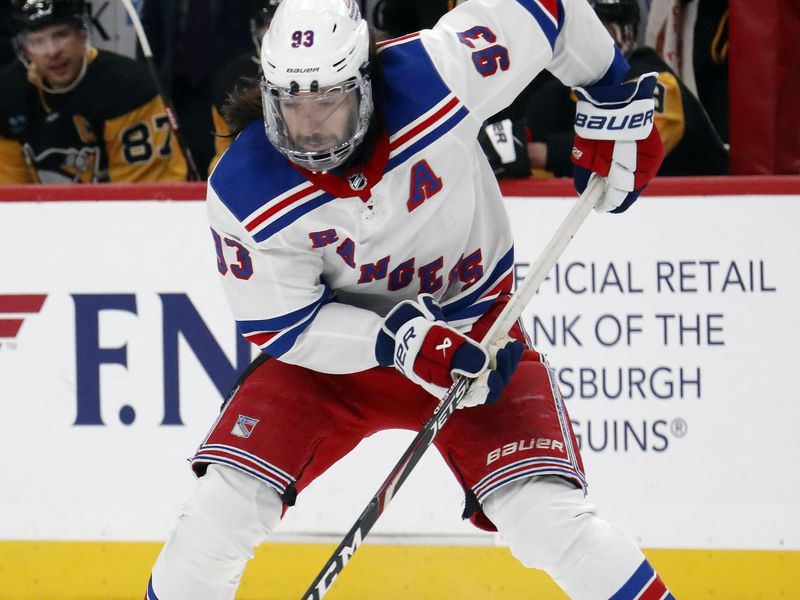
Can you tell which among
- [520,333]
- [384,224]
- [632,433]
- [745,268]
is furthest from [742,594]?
Result: [384,224]

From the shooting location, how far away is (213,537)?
2232 millimetres

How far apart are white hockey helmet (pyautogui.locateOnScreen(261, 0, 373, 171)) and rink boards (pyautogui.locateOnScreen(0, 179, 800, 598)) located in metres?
0.96

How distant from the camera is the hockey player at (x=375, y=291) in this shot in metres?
2.17

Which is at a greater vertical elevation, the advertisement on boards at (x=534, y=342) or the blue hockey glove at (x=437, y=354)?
the blue hockey glove at (x=437, y=354)

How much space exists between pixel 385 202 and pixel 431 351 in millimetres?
267

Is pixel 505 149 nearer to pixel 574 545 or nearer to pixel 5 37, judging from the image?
pixel 574 545

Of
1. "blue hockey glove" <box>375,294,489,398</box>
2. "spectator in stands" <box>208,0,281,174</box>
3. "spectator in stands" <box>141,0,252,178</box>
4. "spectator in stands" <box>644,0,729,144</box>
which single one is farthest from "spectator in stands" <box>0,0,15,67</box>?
"blue hockey glove" <box>375,294,489,398</box>

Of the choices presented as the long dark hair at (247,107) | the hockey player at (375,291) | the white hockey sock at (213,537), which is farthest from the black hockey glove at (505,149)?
the white hockey sock at (213,537)

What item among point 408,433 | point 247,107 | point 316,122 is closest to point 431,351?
point 316,122

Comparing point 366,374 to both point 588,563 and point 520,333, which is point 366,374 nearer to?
point 520,333

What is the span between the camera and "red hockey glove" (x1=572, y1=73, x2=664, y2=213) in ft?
8.29

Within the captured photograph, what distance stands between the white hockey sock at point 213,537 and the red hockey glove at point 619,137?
862mm

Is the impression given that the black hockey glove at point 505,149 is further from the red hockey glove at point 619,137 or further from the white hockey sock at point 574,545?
the white hockey sock at point 574,545

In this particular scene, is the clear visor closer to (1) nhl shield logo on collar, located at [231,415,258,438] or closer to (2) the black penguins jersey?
(1) nhl shield logo on collar, located at [231,415,258,438]
